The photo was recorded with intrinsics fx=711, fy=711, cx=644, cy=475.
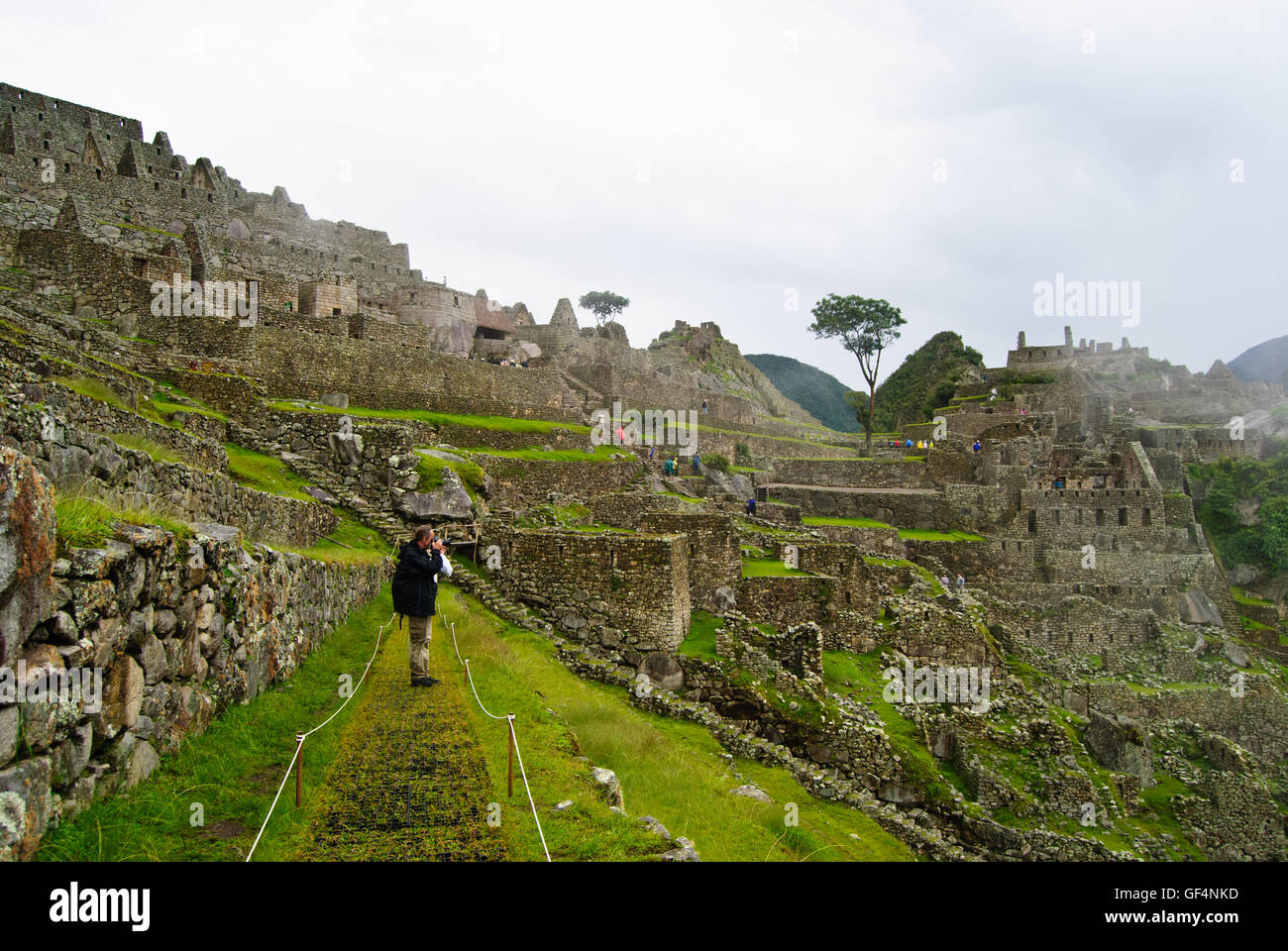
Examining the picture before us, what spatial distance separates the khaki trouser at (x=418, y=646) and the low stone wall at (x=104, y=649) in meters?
2.13

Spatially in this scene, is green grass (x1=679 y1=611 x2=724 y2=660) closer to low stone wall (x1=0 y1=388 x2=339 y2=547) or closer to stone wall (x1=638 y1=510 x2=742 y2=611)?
stone wall (x1=638 y1=510 x2=742 y2=611)

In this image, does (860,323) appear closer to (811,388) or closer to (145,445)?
(145,445)

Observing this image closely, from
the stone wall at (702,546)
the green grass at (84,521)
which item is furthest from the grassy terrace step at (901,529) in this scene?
the green grass at (84,521)

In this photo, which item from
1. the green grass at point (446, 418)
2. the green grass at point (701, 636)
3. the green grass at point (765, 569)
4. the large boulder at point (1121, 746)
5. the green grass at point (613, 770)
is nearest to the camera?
the green grass at point (613, 770)

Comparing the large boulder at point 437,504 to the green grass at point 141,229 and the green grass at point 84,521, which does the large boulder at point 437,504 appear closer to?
the green grass at point 84,521

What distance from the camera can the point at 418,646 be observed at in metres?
8.63

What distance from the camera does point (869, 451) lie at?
149 ft

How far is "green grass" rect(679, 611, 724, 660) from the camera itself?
13812 mm

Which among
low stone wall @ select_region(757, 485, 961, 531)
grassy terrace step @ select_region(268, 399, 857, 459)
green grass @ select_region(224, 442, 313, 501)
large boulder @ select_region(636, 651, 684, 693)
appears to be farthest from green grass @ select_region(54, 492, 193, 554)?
low stone wall @ select_region(757, 485, 961, 531)

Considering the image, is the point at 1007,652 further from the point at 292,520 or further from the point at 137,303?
the point at 137,303

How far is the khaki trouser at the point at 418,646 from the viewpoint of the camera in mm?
8609

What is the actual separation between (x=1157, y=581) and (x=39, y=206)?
4574 centimetres
